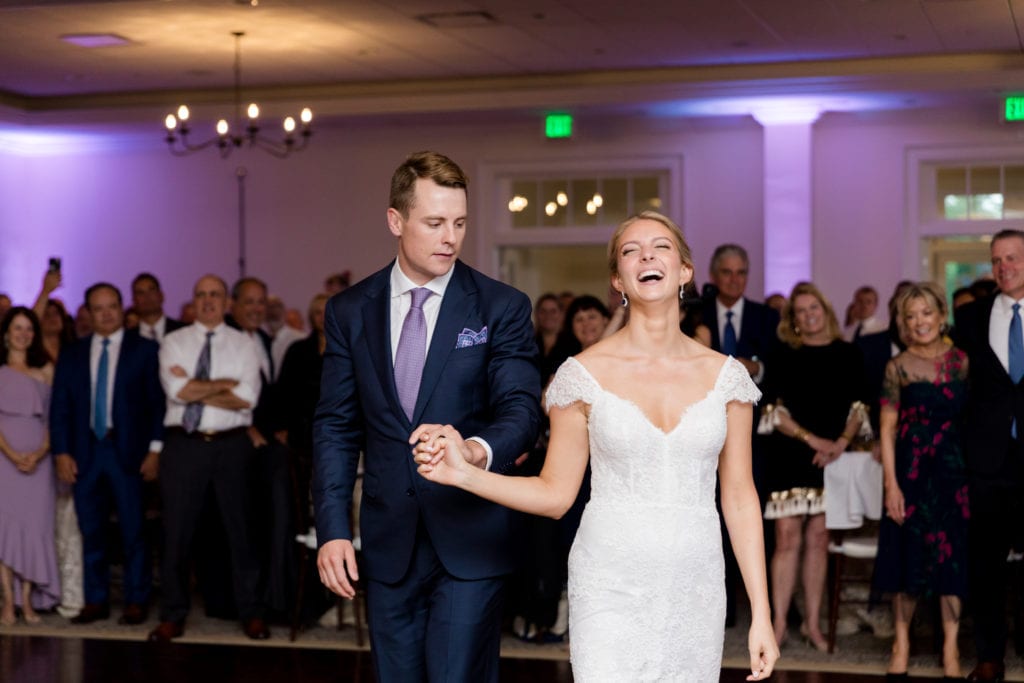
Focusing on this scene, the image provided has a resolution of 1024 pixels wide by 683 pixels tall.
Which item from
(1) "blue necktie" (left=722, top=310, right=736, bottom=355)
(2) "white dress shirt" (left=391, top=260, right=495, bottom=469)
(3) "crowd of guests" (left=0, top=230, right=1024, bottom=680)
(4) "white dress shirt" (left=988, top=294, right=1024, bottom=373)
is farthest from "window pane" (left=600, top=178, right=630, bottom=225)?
(2) "white dress shirt" (left=391, top=260, right=495, bottom=469)

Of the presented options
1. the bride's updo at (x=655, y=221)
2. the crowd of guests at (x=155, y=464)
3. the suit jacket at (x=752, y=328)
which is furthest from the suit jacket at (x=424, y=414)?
the suit jacket at (x=752, y=328)

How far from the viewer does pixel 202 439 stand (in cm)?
717

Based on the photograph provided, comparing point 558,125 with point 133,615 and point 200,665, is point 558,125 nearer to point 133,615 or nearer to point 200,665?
point 133,615

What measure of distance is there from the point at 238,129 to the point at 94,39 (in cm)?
286

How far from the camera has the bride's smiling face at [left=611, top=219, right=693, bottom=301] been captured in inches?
118

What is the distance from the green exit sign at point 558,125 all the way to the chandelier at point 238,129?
2167 mm

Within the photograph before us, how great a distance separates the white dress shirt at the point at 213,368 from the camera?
7.16 m

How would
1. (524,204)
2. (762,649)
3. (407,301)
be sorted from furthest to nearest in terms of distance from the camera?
(524,204) → (407,301) → (762,649)

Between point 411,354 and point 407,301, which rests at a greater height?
point 407,301

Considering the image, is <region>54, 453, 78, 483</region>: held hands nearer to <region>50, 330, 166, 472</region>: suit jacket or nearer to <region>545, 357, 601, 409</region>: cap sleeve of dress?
<region>50, 330, 166, 472</region>: suit jacket

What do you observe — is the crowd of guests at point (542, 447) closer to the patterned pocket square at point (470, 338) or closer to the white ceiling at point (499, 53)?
the white ceiling at point (499, 53)

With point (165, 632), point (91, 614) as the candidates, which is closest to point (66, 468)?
point (91, 614)

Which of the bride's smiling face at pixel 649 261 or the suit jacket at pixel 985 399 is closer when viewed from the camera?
the bride's smiling face at pixel 649 261

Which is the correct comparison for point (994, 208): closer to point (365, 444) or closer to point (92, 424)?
point (92, 424)
